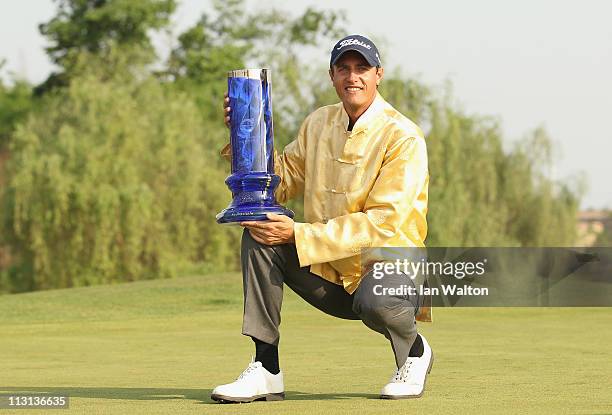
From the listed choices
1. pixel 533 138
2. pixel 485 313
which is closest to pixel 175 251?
pixel 533 138

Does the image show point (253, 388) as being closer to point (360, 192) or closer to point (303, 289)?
point (303, 289)

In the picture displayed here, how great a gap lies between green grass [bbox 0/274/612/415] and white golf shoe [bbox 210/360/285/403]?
0.24 feet

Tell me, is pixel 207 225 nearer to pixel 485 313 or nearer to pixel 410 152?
pixel 485 313

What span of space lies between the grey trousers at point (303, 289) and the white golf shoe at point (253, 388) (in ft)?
0.52

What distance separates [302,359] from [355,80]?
274 centimetres

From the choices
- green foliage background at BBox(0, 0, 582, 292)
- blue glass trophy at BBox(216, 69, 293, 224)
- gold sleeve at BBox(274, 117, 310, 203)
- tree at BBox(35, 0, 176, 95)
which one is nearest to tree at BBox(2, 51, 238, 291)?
green foliage background at BBox(0, 0, 582, 292)

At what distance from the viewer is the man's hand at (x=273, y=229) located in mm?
5250

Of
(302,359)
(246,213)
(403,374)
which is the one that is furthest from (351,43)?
(302,359)

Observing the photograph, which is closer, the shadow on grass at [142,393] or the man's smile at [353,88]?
the shadow on grass at [142,393]

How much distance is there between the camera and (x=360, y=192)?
5340 mm

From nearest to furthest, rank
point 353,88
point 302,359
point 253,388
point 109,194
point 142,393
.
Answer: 1. point 253,388
2. point 353,88
3. point 142,393
4. point 302,359
5. point 109,194

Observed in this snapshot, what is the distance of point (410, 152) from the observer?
5.27 metres

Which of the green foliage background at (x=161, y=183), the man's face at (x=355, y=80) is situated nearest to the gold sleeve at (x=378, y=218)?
the man's face at (x=355, y=80)

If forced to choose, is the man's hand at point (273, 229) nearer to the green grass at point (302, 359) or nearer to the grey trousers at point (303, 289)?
the grey trousers at point (303, 289)
